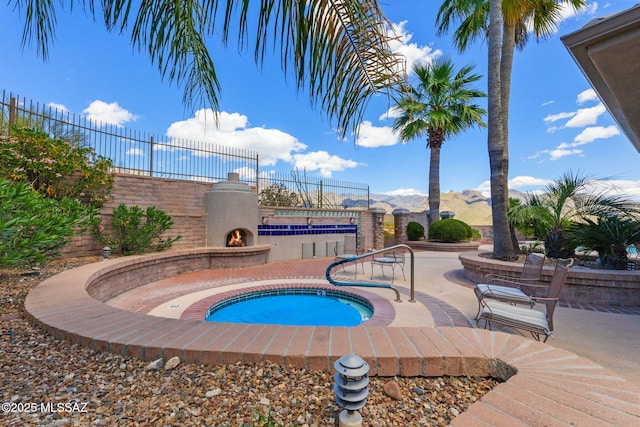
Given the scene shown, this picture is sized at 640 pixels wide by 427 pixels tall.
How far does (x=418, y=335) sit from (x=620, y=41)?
2.55m

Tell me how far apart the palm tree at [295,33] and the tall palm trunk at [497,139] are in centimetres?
673

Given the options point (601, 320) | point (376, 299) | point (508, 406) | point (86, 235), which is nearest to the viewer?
point (508, 406)

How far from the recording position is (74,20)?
1.76 metres

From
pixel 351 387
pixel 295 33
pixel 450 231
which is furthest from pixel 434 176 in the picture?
pixel 351 387

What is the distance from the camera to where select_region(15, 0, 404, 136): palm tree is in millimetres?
1318

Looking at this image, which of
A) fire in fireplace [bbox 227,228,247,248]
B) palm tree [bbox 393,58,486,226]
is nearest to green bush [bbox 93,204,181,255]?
fire in fireplace [bbox 227,228,247,248]

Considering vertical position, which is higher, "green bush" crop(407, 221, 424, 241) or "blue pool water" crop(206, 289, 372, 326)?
"green bush" crop(407, 221, 424, 241)

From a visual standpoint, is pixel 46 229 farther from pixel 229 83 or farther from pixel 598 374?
pixel 598 374

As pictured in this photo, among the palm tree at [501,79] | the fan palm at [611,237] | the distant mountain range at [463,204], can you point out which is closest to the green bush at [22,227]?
the palm tree at [501,79]

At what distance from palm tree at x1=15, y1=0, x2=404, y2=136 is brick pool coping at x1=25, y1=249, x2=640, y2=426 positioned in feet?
5.14

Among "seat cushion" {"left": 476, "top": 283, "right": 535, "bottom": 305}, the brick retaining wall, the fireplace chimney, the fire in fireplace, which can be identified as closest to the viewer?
"seat cushion" {"left": 476, "top": 283, "right": 535, "bottom": 305}

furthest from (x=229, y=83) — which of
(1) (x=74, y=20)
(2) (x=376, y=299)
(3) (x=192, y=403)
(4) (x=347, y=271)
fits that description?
(4) (x=347, y=271)

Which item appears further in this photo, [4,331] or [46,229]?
[46,229]

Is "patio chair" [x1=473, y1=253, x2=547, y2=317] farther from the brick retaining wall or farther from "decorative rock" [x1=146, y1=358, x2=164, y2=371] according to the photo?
"decorative rock" [x1=146, y1=358, x2=164, y2=371]
